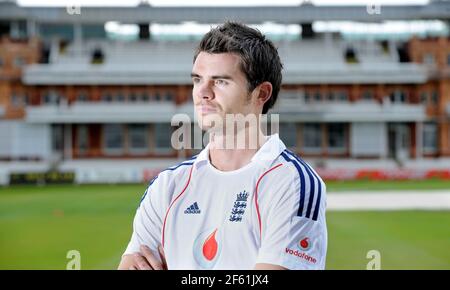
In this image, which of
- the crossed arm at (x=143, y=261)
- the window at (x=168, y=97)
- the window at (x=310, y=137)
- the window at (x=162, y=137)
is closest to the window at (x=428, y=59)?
the window at (x=310, y=137)

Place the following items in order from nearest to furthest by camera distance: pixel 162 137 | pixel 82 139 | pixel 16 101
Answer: pixel 162 137 → pixel 82 139 → pixel 16 101

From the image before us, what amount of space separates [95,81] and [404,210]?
26.5ft

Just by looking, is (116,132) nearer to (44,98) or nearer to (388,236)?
(44,98)

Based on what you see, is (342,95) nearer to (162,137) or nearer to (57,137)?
(162,137)

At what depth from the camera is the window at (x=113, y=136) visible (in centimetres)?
1545

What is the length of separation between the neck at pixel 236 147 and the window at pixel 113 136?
14.3 metres

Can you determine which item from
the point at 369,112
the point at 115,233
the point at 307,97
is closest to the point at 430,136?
the point at 369,112

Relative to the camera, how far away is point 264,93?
1.28 meters

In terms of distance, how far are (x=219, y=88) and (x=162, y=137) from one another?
13283 mm

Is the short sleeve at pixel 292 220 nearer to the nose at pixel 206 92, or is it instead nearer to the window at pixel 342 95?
the nose at pixel 206 92

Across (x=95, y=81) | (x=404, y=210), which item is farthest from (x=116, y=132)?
(x=404, y=210)

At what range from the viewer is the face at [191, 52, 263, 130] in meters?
1.24

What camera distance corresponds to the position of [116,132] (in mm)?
15836

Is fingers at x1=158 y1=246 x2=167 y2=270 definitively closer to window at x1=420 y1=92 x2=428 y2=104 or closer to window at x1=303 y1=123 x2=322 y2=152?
window at x1=303 y1=123 x2=322 y2=152
